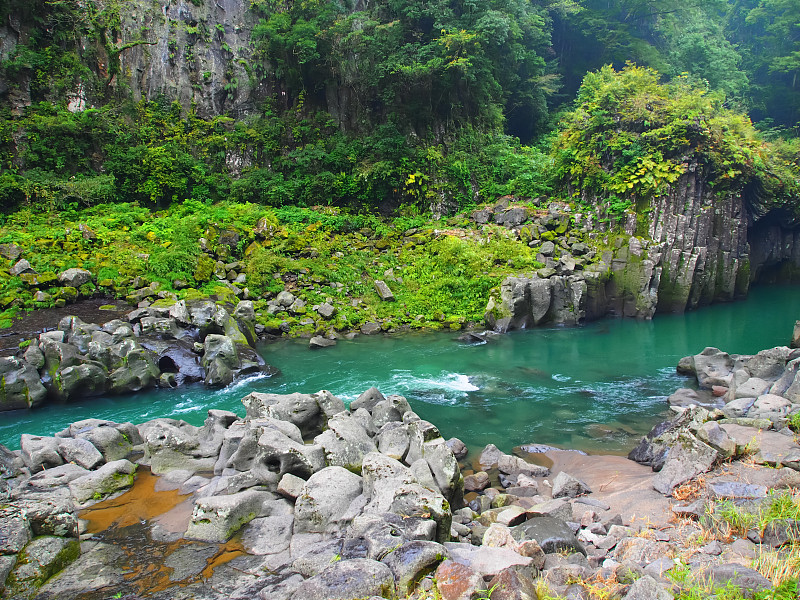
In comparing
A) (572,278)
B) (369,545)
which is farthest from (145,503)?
(572,278)

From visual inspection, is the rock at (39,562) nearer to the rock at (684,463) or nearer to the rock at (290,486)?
the rock at (290,486)

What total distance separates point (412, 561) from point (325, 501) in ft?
5.81

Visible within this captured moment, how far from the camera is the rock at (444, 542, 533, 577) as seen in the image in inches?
178

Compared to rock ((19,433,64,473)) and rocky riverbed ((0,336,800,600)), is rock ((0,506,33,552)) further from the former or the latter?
rock ((19,433,64,473))

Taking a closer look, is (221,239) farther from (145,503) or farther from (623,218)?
(623,218)

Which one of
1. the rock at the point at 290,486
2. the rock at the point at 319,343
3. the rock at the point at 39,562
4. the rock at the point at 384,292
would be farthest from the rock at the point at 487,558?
the rock at the point at 384,292

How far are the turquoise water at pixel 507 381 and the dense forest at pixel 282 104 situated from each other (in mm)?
7658

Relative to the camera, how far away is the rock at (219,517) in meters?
5.71

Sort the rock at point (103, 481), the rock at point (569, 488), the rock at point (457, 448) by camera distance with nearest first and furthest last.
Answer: the rock at point (103, 481) < the rock at point (569, 488) < the rock at point (457, 448)

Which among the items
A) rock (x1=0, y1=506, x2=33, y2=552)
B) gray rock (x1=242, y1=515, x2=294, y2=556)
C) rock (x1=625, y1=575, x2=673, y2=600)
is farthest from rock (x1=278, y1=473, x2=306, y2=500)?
rock (x1=625, y1=575, x2=673, y2=600)

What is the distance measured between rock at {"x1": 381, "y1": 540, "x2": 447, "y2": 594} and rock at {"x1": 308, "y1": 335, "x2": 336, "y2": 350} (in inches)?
458

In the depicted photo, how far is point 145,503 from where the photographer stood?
675 centimetres

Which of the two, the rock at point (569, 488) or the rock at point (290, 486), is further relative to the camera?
the rock at point (569, 488)

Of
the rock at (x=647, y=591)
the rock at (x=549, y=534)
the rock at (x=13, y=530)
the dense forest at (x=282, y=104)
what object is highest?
the dense forest at (x=282, y=104)
